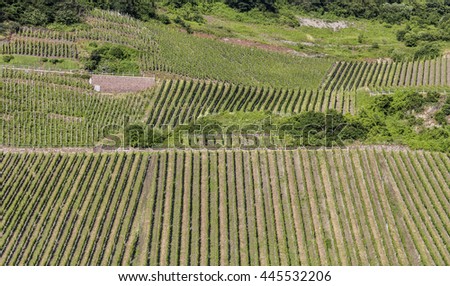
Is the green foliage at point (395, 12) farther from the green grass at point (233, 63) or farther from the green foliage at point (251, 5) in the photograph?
the green grass at point (233, 63)

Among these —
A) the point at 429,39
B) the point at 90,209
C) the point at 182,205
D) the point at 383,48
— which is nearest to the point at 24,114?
the point at 90,209

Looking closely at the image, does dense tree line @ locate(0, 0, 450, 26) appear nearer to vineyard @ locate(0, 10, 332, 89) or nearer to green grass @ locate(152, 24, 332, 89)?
vineyard @ locate(0, 10, 332, 89)

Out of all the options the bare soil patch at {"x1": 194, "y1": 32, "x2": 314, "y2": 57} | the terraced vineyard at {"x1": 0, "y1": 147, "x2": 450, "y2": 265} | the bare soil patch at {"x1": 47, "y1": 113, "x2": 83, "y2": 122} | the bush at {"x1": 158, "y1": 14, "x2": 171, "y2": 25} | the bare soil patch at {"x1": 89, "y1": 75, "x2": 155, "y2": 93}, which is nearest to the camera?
the terraced vineyard at {"x1": 0, "y1": 147, "x2": 450, "y2": 265}

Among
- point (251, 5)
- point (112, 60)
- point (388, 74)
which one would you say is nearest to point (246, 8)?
point (251, 5)

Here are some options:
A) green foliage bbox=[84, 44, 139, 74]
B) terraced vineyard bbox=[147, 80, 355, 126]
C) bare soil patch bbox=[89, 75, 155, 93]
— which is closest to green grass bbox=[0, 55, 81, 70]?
green foliage bbox=[84, 44, 139, 74]

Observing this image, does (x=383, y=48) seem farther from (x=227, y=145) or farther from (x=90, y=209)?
(x=90, y=209)

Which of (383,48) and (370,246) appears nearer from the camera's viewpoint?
(370,246)

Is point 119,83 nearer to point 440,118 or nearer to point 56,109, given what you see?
point 56,109
